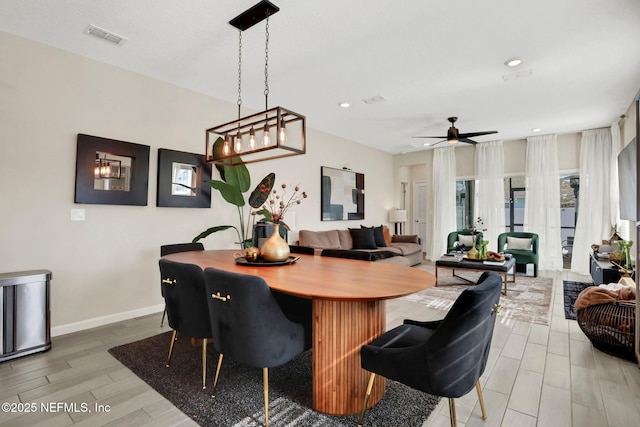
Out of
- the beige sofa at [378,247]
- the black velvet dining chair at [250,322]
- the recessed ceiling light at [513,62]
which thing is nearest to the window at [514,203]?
the beige sofa at [378,247]

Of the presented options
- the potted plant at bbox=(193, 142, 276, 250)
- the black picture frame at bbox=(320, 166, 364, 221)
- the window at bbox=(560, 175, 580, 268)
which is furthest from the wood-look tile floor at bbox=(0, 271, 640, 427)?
the window at bbox=(560, 175, 580, 268)

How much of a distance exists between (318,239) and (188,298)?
11.4ft

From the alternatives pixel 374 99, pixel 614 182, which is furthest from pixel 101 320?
pixel 614 182

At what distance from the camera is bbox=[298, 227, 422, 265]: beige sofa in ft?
17.4

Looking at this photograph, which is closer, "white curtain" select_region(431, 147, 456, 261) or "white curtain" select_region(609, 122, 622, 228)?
"white curtain" select_region(609, 122, 622, 228)

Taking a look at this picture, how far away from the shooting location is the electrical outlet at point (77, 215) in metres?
3.10

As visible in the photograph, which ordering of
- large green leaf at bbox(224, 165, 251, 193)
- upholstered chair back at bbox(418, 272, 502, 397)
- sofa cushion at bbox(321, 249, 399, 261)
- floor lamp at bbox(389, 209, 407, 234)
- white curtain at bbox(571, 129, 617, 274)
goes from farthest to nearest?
floor lamp at bbox(389, 209, 407, 234) < white curtain at bbox(571, 129, 617, 274) < large green leaf at bbox(224, 165, 251, 193) < sofa cushion at bbox(321, 249, 399, 261) < upholstered chair back at bbox(418, 272, 502, 397)

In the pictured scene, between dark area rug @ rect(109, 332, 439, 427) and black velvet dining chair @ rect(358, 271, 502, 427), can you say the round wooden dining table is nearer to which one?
dark area rug @ rect(109, 332, 439, 427)

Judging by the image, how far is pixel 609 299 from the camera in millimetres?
2535

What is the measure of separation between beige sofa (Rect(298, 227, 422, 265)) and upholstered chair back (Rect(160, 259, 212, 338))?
258 cm

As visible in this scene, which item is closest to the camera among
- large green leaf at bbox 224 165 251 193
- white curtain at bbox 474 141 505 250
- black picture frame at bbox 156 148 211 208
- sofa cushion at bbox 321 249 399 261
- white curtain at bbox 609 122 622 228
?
sofa cushion at bbox 321 249 399 261

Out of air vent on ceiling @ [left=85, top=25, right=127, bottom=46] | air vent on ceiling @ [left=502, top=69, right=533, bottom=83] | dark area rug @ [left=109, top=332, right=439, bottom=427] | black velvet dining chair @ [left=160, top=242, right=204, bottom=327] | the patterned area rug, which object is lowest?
dark area rug @ [left=109, top=332, right=439, bottom=427]

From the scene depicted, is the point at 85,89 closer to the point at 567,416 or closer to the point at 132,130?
the point at 132,130

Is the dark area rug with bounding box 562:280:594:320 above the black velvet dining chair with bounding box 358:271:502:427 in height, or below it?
below
